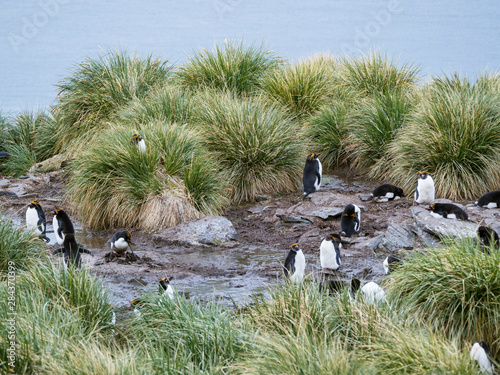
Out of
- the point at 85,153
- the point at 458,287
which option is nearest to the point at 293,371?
the point at 458,287

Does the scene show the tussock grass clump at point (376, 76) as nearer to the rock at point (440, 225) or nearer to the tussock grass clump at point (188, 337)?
the rock at point (440, 225)

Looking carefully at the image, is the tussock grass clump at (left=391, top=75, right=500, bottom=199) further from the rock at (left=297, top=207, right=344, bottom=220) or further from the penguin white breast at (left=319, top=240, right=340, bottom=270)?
the penguin white breast at (left=319, top=240, right=340, bottom=270)

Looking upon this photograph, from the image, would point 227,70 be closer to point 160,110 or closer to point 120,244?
point 160,110

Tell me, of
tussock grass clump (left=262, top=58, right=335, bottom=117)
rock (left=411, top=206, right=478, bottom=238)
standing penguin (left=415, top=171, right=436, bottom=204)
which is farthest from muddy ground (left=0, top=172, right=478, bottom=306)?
tussock grass clump (left=262, top=58, right=335, bottom=117)

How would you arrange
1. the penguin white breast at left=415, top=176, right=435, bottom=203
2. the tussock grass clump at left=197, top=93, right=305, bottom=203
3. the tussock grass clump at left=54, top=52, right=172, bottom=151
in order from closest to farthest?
the penguin white breast at left=415, top=176, right=435, bottom=203 → the tussock grass clump at left=197, top=93, right=305, bottom=203 → the tussock grass clump at left=54, top=52, right=172, bottom=151

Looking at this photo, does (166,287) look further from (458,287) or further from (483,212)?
(483,212)

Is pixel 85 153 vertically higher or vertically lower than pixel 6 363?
higher

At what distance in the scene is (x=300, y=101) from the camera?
472 inches

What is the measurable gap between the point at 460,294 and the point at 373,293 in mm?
655

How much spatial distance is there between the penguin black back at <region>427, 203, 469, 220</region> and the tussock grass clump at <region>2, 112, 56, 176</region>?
30.7 feet

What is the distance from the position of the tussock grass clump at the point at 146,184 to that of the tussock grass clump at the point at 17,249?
8.31 ft

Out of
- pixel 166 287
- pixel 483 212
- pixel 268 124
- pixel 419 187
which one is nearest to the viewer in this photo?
pixel 166 287

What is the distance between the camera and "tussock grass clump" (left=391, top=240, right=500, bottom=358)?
4242mm

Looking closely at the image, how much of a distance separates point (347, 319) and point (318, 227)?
13.2ft
